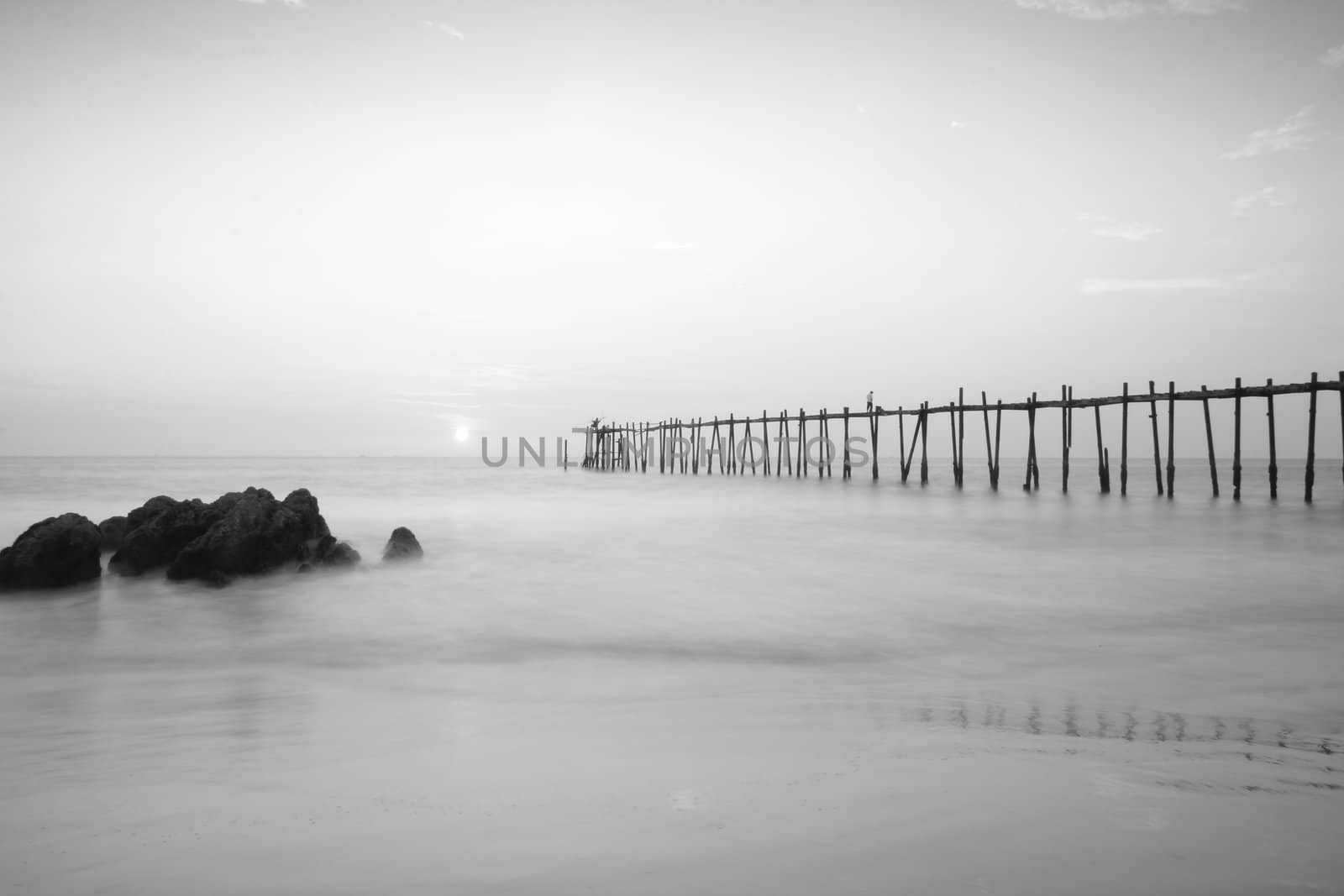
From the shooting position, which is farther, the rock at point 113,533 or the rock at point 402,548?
the rock at point 402,548

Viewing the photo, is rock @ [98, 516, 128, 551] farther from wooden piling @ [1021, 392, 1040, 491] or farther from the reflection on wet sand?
wooden piling @ [1021, 392, 1040, 491]

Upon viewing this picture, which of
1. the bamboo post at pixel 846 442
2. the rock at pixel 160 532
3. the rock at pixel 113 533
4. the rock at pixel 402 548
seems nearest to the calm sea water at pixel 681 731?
the rock at pixel 160 532

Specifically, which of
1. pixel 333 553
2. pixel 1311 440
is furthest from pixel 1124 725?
pixel 1311 440

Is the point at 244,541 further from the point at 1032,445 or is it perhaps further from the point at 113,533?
the point at 1032,445

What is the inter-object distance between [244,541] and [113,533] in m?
2.55

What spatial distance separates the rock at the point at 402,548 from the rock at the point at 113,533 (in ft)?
9.54

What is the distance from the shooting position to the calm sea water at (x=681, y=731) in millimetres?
1990

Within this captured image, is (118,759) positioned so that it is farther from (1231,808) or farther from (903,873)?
(1231,808)

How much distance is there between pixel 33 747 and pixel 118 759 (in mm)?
614

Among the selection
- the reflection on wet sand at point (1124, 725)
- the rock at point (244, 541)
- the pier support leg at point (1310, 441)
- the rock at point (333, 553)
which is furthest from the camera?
the pier support leg at point (1310, 441)

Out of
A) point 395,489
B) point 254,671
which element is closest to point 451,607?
point 254,671

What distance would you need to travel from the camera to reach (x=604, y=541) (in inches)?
448

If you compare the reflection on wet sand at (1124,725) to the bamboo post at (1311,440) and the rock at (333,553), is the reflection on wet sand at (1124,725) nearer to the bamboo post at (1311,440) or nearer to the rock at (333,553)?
the rock at (333,553)

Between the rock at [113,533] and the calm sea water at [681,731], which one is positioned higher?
the rock at [113,533]
